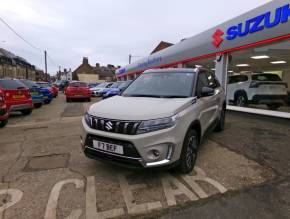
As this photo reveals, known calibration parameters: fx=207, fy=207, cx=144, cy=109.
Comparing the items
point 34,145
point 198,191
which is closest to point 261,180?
point 198,191

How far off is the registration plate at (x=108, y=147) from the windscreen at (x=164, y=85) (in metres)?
1.28

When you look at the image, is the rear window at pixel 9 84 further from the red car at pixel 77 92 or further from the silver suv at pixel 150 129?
the red car at pixel 77 92

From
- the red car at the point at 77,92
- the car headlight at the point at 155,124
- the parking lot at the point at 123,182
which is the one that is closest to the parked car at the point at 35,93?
the red car at the point at 77,92

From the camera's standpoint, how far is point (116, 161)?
113 inches

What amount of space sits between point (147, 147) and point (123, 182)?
0.80 m

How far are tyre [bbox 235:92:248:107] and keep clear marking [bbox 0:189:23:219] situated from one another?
9.88 m

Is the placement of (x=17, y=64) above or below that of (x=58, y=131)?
above

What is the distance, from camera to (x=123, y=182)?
10.2 feet

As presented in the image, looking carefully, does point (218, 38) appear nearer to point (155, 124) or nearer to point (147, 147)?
point (155, 124)

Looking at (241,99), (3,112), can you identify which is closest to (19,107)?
(3,112)

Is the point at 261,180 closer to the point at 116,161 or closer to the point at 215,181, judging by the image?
the point at 215,181

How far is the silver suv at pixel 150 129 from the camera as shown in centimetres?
272

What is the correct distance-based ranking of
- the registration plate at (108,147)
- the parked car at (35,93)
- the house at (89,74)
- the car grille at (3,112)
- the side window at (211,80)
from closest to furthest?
the registration plate at (108,147) < the side window at (211,80) < the car grille at (3,112) < the parked car at (35,93) < the house at (89,74)

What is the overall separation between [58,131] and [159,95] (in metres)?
3.91
